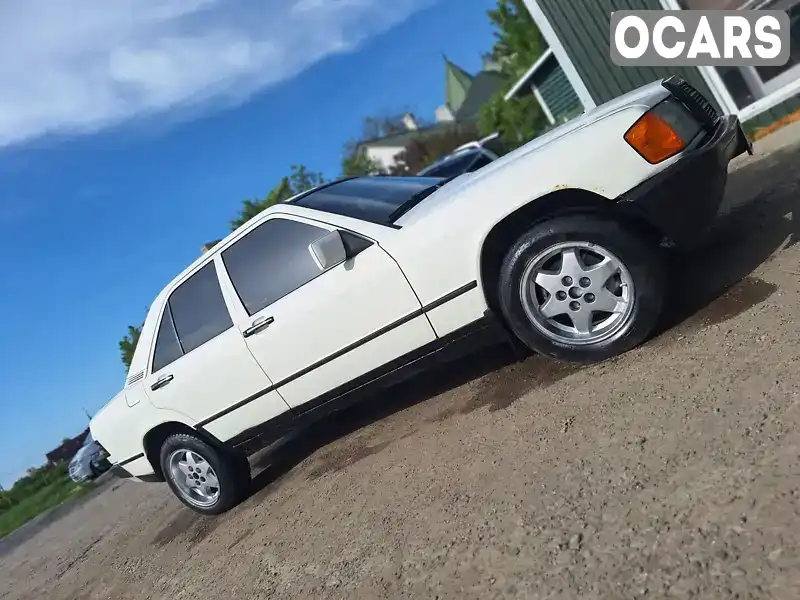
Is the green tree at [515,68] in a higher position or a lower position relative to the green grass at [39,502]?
higher

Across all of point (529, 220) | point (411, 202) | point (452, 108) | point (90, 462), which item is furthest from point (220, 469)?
point (452, 108)

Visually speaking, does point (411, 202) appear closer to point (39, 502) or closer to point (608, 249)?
point (608, 249)

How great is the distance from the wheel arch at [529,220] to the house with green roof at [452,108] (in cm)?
5379

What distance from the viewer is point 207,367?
465 cm

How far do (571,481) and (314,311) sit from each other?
77.7 inches

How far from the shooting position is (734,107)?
10.1 metres

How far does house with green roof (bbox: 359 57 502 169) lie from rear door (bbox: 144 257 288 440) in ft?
172

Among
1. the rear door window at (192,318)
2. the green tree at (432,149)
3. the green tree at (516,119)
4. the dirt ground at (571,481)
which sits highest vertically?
the green tree at (432,149)

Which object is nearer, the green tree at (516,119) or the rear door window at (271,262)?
the rear door window at (271,262)

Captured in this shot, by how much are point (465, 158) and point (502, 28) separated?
13.7m

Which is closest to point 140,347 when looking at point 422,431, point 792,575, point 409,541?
point 422,431

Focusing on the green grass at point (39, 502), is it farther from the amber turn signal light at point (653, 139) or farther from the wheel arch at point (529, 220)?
the amber turn signal light at point (653, 139)

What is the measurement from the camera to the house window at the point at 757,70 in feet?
30.0

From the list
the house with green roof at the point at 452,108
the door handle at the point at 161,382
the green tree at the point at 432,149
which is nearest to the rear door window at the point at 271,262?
the door handle at the point at 161,382
